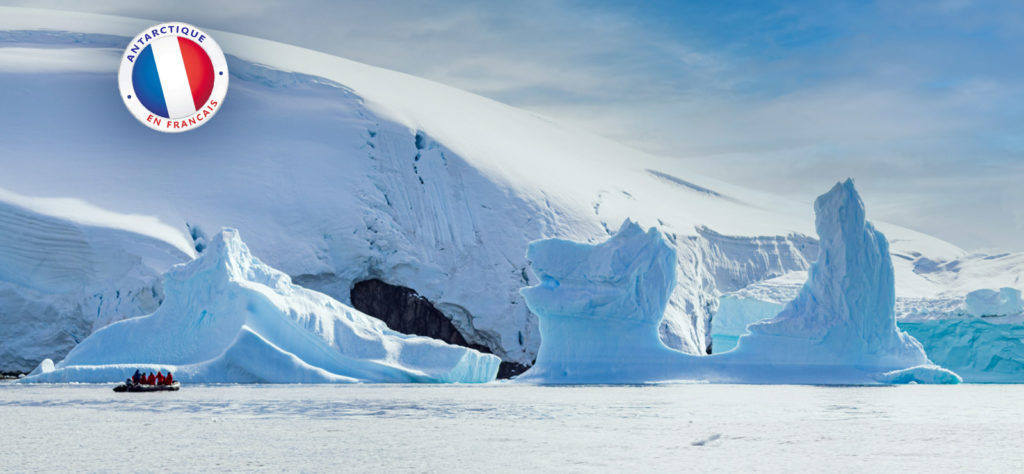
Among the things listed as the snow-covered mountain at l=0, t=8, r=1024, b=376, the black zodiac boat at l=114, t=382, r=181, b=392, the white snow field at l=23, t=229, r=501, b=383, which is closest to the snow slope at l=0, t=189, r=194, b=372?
the snow-covered mountain at l=0, t=8, r=1024, b=376

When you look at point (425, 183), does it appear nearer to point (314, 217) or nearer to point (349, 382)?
point (314, 217)

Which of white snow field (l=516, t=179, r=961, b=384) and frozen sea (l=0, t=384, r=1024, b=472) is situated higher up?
white snow field (l=516, t=179, r=961, b=384)

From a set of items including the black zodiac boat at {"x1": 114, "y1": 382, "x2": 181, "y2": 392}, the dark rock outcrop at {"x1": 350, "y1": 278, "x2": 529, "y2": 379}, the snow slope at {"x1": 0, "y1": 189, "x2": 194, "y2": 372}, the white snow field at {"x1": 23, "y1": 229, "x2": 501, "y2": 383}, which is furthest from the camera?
the dark rock outcrop at {"x1": 350, "y1": 278, "x2": 529, "y2": 379}

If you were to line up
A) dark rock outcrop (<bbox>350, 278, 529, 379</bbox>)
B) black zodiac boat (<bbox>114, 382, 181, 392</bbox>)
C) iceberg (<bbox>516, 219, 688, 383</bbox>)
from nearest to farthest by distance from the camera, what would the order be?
black zodiac boat (<bbox>114, 382, 181, 392</bbox>) → iceberg (<bbox>516, 219, 688, 383</bbox>) → dark rock outcrop (<bbox>350, 278, 529, 379</bbox>)

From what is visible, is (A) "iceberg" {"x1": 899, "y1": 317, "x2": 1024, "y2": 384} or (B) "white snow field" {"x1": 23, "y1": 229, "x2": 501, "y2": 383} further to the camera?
(A) "iceberg" {"x1": 899, "y1": 317, "x2": 1024, "y2": 384}

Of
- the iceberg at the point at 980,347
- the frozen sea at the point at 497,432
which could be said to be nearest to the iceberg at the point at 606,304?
the frozen sea at the point at 497,432

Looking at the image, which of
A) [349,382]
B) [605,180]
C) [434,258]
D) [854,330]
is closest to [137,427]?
[349,382]

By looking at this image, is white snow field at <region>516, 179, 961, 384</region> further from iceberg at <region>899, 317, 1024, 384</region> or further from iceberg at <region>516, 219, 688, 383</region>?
iceberg at <region>899, 317, 1024, 384</region>
